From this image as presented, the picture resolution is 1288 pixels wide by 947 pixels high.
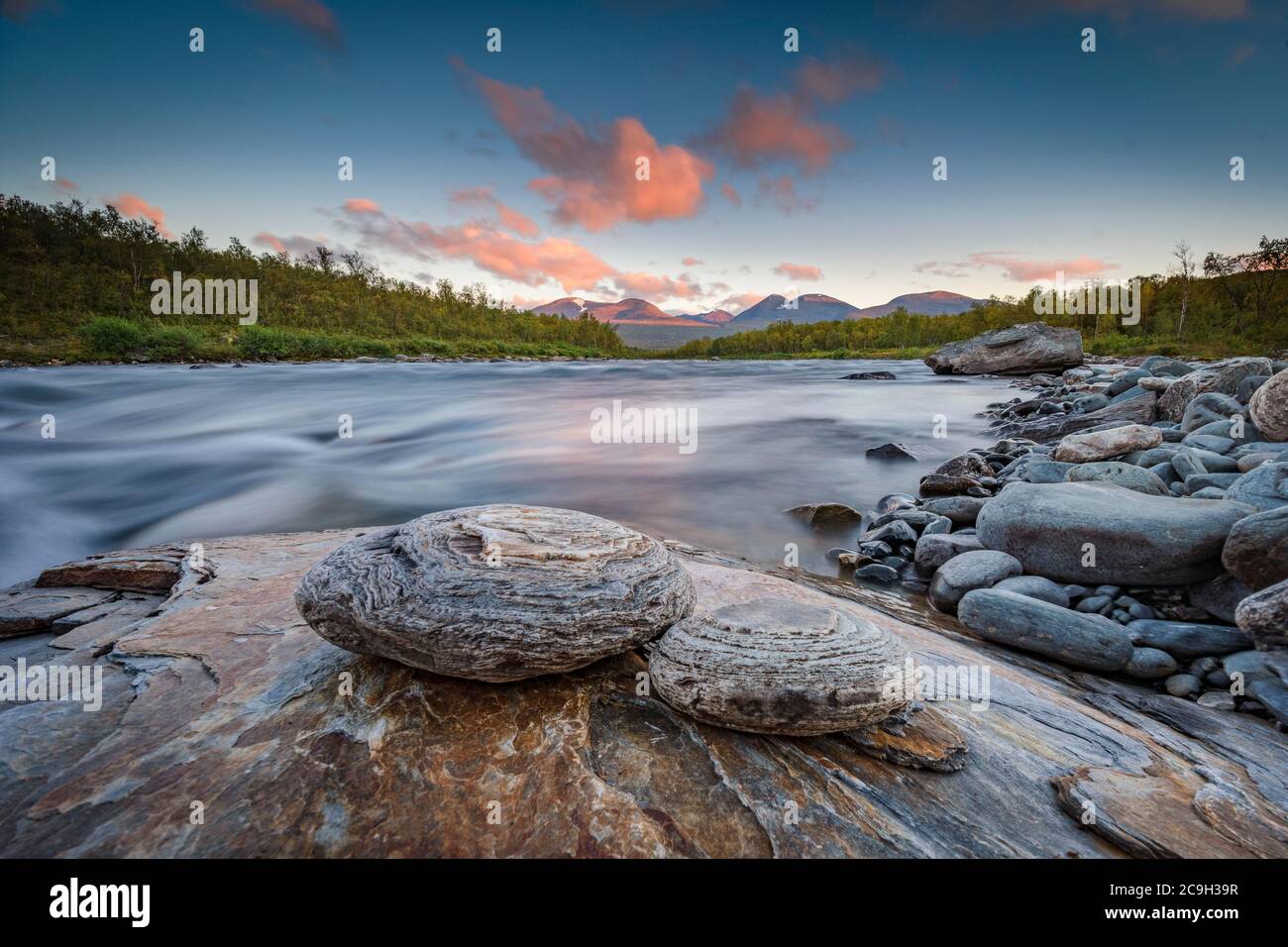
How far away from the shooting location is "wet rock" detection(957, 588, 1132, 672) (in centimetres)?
322

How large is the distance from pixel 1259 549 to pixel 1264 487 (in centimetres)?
127

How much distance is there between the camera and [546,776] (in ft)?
5.63

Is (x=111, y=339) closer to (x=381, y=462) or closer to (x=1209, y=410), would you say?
(x=381, y=462)

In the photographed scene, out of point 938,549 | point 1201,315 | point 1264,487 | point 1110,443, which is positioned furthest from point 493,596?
point 1201,315

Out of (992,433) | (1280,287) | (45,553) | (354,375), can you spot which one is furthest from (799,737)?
(1280,287)

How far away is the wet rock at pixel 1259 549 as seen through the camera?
3.17m

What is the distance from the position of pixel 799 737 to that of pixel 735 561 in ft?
10.4

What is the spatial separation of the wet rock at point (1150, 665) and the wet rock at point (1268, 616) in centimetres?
42

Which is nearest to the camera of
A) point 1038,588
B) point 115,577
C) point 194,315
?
point 115,577

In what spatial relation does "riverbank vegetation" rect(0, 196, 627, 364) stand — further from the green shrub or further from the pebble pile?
the pebble pile

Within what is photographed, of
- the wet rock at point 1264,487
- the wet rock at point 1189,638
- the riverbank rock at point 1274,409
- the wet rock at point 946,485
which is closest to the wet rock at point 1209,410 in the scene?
the riverbank rock at point 1274,409

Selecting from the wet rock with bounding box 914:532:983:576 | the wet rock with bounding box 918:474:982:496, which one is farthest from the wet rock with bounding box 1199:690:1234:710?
the wet rock with bounding box 918:474:982:496

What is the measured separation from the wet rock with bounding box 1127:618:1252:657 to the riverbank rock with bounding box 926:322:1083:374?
27743 millimetres

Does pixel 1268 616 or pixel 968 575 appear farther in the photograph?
pixel 968 575
